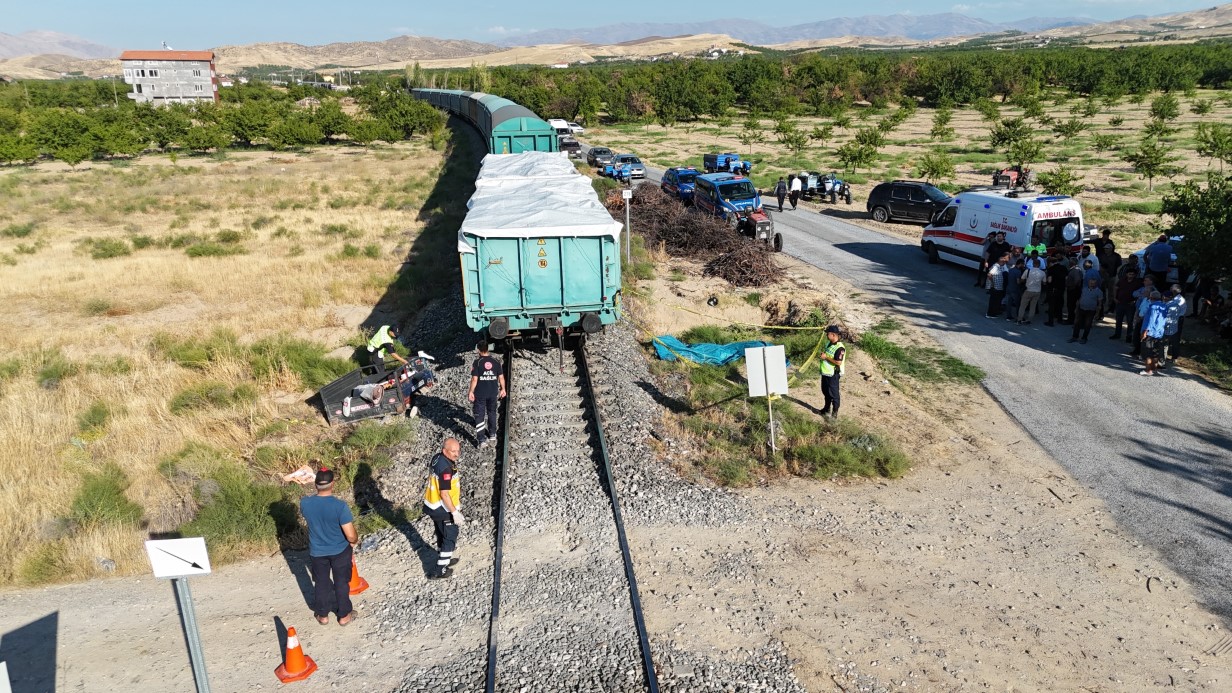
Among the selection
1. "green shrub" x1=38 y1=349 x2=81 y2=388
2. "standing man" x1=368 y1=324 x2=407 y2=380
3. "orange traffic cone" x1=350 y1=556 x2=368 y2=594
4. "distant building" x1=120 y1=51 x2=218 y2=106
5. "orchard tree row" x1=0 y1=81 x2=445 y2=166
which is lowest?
"orange traffic cone" x1=350 y1=556 x2=368 y2=594

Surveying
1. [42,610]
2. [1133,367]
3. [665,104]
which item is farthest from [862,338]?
[665,104]

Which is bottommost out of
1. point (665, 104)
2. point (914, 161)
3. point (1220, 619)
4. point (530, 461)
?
point (1220, 619)

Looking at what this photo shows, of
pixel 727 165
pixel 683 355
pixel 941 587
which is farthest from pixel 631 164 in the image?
pixel 941 587

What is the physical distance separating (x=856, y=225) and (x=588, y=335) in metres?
16.8

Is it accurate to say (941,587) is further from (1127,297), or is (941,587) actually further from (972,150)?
(972,150)

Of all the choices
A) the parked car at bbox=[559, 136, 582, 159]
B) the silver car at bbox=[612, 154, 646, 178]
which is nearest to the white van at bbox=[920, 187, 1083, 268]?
the silver car at bbox=[612, 154, 646, 178]

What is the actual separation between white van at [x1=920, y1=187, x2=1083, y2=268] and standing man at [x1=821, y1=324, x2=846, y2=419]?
9.42 meters

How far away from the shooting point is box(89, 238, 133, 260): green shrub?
25.1m

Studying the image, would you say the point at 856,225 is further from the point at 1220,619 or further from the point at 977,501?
the point at 1220,619

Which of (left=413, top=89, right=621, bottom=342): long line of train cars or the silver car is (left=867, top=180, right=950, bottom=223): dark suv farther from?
(left=413, top=89, right=621, bottom=342): long line of train cars

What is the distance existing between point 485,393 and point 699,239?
13605 millimetres

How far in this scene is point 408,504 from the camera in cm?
955

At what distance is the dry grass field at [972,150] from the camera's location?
28.6 meters

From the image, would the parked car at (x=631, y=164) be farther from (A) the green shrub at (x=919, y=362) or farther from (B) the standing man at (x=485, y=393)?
(B) the standing man at (x=485, y=393)
